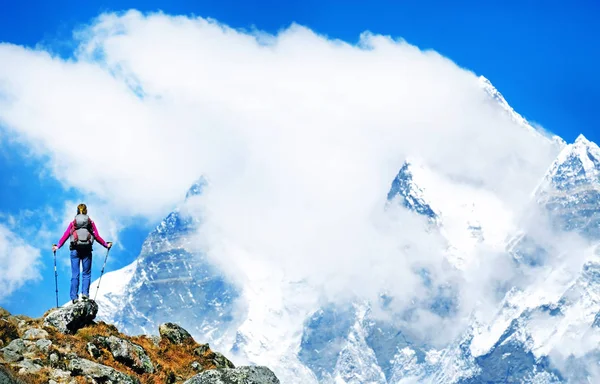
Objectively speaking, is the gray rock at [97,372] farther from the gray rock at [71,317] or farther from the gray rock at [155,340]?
the gray rock at [155,340]

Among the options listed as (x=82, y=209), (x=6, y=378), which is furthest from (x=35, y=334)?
(x=6, y=378)

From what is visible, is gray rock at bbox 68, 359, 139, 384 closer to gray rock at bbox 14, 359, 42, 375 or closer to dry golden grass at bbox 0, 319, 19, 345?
gray rock at bbox 14, 359, 42, 375

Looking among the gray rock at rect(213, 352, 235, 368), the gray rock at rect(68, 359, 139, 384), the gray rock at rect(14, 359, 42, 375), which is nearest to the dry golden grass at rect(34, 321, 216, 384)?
the gray rock at rect(213, 352, 235, 368)

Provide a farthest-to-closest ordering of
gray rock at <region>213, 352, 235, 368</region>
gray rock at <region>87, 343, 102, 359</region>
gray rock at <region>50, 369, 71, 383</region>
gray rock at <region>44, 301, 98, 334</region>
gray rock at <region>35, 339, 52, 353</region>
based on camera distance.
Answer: gray rock at <region>213, 352, 235, 368</region>, gray rock at <region>44, 301, 98, 334</region>, gray rock at <region>87, 343, 102, 359</region>, gray rock at <region>35, 339, 52, 353</region>, gray rock at <region>50, 369, 71, 383</region>

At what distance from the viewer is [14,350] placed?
27.2 m

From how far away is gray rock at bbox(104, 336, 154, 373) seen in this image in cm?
3070

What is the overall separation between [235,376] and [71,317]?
711 cm

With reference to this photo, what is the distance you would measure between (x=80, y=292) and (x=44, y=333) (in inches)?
206

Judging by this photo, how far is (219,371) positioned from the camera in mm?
28422

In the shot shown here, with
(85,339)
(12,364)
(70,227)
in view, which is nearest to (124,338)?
(85,339)

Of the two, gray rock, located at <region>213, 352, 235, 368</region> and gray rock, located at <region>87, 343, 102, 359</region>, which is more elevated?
gray rock, located at <region>213, 352, 235, 368</region>

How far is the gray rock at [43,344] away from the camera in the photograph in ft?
91.4

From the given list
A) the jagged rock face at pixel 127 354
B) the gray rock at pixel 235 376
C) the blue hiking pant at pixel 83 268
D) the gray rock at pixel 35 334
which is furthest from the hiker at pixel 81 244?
the gray rock at pixel 235 376

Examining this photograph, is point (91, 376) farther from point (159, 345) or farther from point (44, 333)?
point (159, 345)
